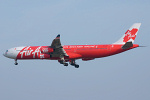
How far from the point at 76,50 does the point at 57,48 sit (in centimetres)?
417

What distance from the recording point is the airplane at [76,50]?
73.9 meters

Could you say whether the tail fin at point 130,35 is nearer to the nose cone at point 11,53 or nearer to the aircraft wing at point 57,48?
the aircraft wing at point 57,48

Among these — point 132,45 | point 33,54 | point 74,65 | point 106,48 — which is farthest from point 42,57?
point 132,45

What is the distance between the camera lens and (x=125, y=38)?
248 feet

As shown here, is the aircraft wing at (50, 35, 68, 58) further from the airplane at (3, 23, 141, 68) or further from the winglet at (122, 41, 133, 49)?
the winglet at (122, 41, 133, 49)

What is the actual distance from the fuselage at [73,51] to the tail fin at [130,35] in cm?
178

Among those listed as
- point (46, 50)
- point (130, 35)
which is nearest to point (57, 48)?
point (46, 50)

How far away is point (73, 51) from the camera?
77688mm

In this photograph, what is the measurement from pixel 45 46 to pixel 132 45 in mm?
18303

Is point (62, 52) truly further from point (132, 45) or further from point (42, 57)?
point (132, 45)

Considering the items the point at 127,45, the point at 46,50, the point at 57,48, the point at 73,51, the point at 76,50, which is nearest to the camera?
the point at 127,45

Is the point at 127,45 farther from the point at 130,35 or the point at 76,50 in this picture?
the point at 76,50

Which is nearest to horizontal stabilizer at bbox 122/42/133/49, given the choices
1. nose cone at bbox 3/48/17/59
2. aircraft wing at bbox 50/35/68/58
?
aircraft wing at bbox 50/35/68/58

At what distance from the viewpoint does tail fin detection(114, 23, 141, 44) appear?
75.1 m
